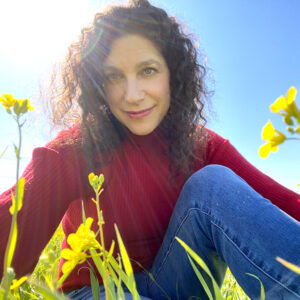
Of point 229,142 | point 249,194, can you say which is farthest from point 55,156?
point 229,142

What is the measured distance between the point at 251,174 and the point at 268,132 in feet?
3.80

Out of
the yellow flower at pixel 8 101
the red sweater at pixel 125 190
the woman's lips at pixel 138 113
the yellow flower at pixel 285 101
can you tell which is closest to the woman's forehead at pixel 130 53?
the woman's lips at pixel 138 113

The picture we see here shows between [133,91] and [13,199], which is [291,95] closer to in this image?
[13,199]

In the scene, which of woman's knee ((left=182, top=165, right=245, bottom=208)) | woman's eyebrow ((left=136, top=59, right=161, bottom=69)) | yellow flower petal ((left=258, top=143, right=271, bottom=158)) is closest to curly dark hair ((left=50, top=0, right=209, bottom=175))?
woman's eyebrow ((left=136, top=59, right=161, bottom=69))

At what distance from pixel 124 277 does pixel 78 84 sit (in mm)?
1300

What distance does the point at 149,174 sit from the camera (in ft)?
4.80

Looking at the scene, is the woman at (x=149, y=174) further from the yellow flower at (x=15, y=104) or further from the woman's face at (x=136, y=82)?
the yellow flower at (x=15, y=104)

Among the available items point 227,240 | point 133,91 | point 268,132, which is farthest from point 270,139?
point 133,91

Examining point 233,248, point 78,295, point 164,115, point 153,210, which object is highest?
point 164,115

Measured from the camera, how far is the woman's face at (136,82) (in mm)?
1330

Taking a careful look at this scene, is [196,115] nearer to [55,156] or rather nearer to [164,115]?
[164,115]

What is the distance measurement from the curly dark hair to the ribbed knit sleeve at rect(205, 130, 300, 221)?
0.37 ft

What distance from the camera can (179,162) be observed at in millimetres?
1481

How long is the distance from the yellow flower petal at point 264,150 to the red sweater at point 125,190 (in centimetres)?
91
